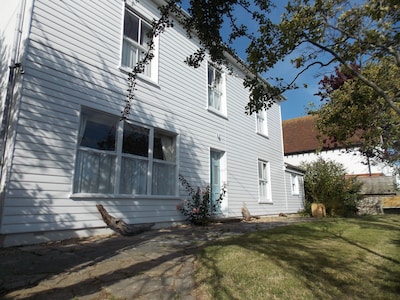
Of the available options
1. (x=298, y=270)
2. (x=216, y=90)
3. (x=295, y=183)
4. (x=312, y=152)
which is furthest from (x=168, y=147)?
(x=312, y=152)

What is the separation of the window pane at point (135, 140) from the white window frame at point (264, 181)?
693cm

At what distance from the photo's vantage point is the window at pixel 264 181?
1334 cm

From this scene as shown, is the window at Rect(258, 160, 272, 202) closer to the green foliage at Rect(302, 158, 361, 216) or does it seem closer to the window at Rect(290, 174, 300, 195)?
the green foliage at Rect(302, 158, 361, 216)

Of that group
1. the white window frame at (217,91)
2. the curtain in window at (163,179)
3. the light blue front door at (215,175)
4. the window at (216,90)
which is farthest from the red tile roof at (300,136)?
the curtain in window at (163,179)

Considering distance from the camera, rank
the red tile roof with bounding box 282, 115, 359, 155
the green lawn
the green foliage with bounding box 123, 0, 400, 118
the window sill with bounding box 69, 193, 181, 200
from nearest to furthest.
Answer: the green lawn < the green foliage with bounding box 123, 0, 400, 118 < the window sill with bounding box 69, 193, 181, 200 < the red tile roof with bounding box 282, 115, 359, 155

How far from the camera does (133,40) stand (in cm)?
792

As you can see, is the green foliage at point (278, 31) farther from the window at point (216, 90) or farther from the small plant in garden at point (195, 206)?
the window at point (216, 90)

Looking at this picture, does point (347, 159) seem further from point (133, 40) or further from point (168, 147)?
point (133, 40)

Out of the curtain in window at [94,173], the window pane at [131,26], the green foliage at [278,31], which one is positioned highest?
the window pane at [131,26]

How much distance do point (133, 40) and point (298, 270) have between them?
7089 mm

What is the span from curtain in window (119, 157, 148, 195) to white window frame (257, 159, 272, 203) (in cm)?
702

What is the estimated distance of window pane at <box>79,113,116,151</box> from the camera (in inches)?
249

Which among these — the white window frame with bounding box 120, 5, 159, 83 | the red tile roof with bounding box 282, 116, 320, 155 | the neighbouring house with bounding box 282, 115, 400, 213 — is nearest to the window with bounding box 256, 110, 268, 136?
the neighbouring house with bounding box 282, 115, 400, 213

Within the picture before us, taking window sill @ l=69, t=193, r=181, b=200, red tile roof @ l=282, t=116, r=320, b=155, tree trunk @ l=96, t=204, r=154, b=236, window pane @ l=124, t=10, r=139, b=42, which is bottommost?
tree trunk @ l=96, t=204, r=154, b=236
